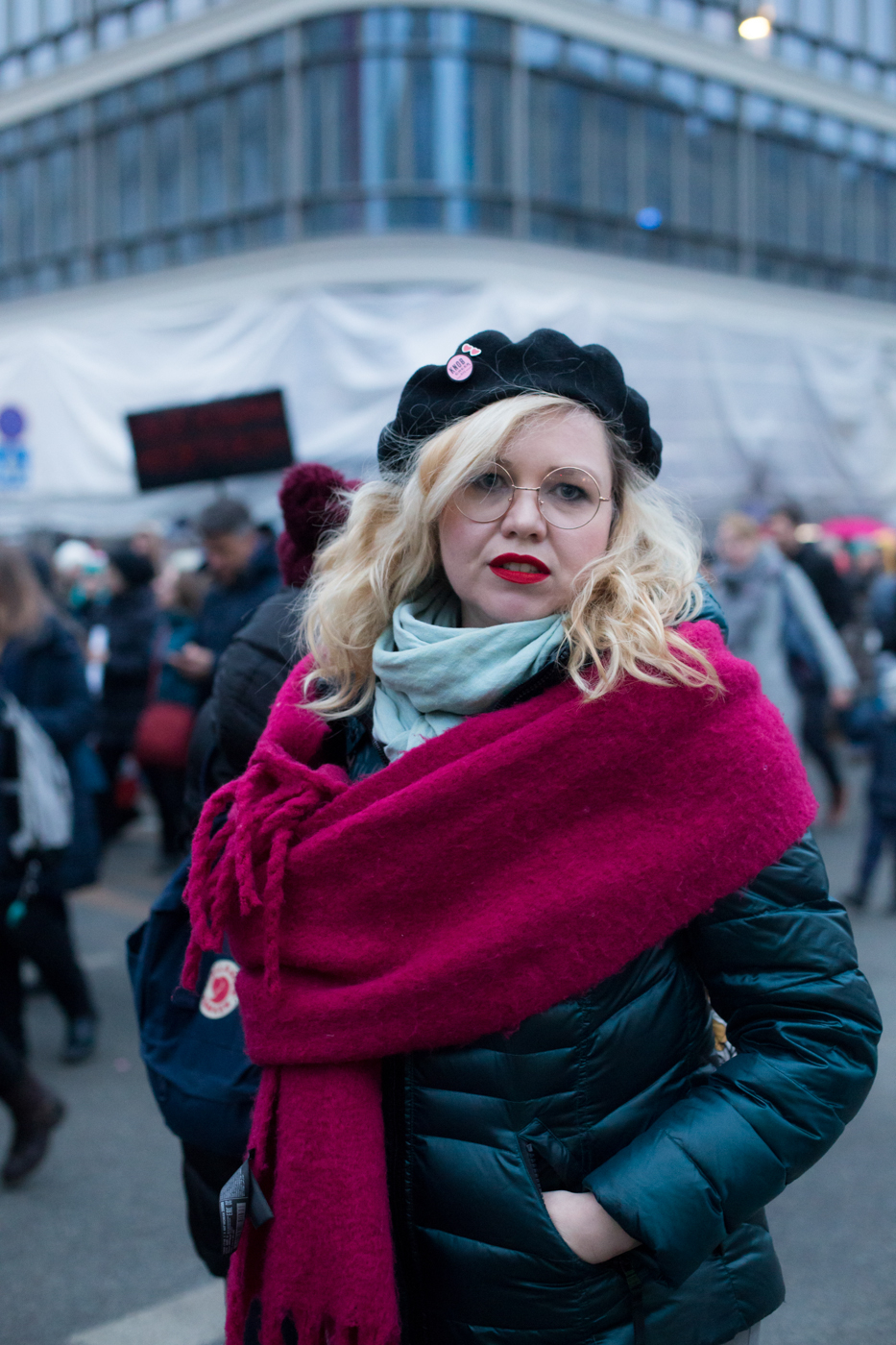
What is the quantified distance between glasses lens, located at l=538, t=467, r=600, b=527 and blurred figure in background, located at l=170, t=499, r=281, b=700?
3481 millimetres

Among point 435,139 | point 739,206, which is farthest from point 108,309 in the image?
point 739,206

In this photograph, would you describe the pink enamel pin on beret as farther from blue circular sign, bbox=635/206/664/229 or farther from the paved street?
blue circular sign, bbox=635/206/664/229

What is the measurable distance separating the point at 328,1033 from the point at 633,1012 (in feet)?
1.16

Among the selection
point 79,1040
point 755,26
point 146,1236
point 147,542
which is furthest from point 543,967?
point 755,26

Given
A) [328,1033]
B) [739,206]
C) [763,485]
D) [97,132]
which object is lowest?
[328,1033]

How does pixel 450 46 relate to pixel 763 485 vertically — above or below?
above

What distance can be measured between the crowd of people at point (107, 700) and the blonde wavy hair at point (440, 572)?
37 centimetres

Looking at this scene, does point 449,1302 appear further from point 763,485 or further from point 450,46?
point 450,46

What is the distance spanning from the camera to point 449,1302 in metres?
1.46

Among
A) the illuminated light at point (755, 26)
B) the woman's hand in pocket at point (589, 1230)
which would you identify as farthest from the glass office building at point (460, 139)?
the woman's hand in pocket at point (589, 1230)

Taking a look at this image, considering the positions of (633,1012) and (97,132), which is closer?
(633,1012)

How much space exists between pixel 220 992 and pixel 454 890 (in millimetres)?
747

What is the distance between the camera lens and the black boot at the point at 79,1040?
4.58m

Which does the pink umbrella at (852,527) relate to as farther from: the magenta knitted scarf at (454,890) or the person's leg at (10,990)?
the magenta knitted scarf at (454,890)
